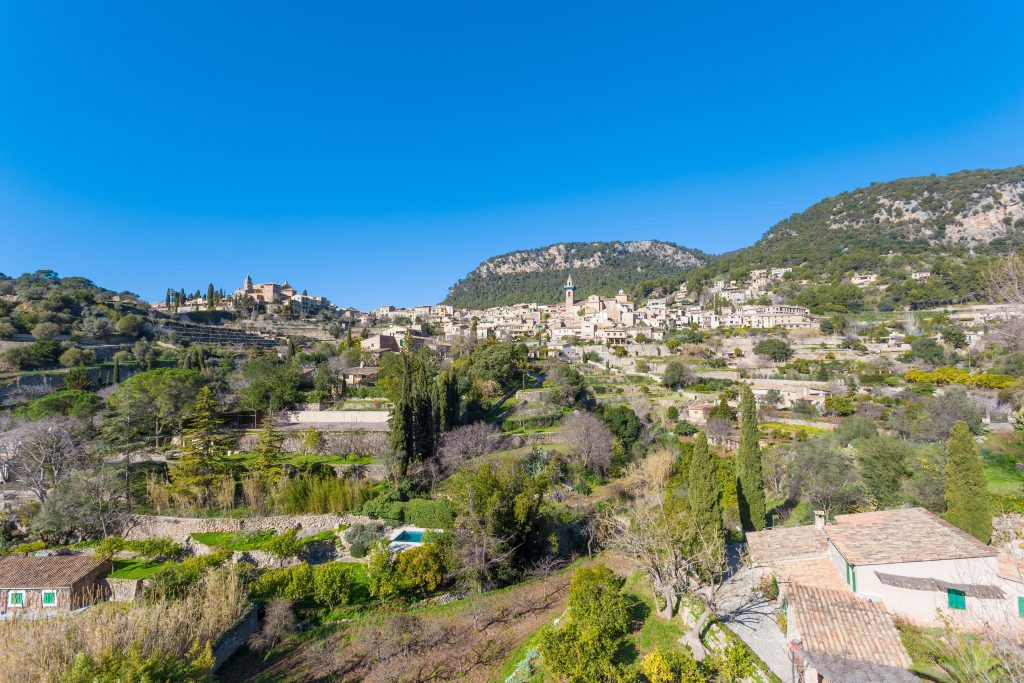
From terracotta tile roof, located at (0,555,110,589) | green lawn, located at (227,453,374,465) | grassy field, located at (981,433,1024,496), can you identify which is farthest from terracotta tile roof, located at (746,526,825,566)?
terracotta tile roof, located at (0,555,110,589)

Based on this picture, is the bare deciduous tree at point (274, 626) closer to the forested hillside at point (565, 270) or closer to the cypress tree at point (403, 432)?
the cypress tree at point (403, 432)

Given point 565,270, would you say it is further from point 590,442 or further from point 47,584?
point 47,584

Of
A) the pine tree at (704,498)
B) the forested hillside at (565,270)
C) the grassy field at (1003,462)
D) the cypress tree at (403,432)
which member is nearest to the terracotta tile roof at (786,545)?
the pine tree at (704,498)

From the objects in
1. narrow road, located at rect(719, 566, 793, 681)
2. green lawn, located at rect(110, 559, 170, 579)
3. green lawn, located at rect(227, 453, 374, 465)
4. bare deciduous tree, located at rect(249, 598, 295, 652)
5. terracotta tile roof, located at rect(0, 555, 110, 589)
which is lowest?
bare deciduous tree, located at rect(249, 598, 295, 652)

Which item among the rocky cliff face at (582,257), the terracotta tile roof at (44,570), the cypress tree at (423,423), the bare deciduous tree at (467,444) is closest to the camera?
the terracotta tile roof at (44,570)

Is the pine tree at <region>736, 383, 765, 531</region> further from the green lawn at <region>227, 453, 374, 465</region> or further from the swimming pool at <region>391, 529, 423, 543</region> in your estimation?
the green lawn at <region>227, 453, 374, 465</region>

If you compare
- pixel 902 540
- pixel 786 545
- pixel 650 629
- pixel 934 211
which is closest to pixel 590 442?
pixel 786 545
